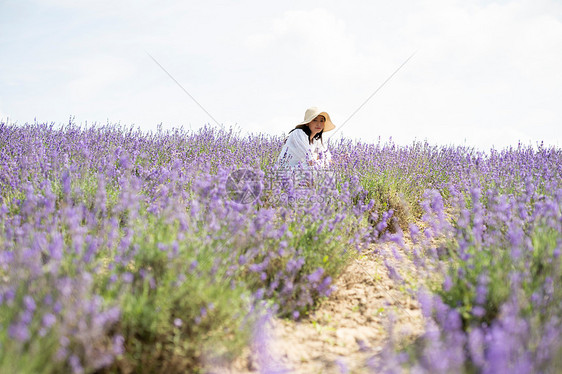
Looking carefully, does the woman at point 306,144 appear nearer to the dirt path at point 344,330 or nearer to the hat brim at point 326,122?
the hat brim at point 326,122

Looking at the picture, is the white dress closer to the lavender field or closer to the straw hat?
the straw hat

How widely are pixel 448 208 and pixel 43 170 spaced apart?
456cm

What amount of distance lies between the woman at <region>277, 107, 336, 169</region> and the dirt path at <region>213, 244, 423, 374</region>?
1.60m

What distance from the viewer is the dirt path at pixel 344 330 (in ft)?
6.13

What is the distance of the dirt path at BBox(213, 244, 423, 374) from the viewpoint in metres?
1.87

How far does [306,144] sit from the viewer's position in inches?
176

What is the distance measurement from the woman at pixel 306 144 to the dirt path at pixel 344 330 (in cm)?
160

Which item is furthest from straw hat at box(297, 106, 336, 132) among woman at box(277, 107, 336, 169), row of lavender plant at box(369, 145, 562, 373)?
row of lavender plant at box(369, 145, 562, 373)

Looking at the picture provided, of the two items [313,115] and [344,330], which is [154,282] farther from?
[313,115]

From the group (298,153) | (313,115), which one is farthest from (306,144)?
(313,115)

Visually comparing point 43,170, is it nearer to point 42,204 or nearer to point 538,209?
point 42,204

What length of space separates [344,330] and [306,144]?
2517 millimetres

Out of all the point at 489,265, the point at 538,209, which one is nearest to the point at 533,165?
the point at 538,209

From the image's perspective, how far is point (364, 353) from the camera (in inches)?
79.0
